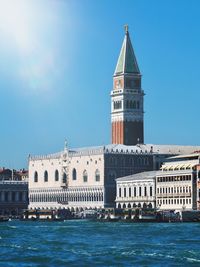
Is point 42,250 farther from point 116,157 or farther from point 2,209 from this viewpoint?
point 2,209

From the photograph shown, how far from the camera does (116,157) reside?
170 meters

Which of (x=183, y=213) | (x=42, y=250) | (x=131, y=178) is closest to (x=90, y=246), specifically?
(x=42, y=250)

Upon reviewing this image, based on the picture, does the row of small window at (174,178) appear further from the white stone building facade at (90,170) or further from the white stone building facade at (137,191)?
the white stone building facade at (90,170)

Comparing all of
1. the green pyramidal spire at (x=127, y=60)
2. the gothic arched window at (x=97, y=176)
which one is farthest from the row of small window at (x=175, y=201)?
the green pyramidal spire at (x=127, y=60)

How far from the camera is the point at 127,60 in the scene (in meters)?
183

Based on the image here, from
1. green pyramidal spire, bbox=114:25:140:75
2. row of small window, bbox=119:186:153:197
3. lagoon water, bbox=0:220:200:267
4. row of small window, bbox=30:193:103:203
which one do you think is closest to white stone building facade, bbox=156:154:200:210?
row of small window, bbox=119:186:153:197

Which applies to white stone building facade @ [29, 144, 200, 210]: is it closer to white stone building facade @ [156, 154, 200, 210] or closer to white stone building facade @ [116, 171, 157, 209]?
white stone building facade @ [116, 171, 157, 209]

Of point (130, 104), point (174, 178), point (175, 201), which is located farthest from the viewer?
point (130, 104)

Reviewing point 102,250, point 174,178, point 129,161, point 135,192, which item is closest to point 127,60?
point 129,161

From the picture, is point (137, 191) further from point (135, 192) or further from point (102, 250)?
point (102, 250)

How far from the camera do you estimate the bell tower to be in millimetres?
181875

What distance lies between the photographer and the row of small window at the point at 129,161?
170 m

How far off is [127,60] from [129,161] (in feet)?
Answer: 65.1

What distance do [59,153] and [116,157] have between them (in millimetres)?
16428
